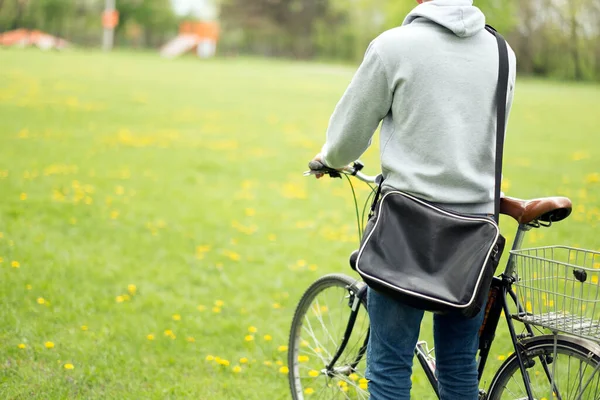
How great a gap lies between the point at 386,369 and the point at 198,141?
1070 centimetres

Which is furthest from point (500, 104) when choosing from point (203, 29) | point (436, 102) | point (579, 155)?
point (203, 29)

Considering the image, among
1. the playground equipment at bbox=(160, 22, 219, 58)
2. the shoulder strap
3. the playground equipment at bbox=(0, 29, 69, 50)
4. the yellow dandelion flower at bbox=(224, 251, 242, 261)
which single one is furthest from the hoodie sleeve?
the playground equipment at bbox=(160, 22, 219, 58)

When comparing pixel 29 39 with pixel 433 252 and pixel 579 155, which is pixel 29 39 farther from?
pixel 433 252

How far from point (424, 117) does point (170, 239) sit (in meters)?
4.79

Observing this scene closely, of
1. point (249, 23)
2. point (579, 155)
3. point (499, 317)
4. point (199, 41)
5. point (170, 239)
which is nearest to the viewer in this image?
point (499, 317)

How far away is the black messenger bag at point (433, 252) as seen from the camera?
6.97 feet

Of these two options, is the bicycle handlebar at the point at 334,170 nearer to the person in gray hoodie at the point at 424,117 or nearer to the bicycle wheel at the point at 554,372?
the person in gray hoodie at the point at 424,117

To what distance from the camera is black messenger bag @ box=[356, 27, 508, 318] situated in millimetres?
2123

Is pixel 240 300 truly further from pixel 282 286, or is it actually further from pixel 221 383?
pixel 221 383

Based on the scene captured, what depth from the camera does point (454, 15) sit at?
216 centimetres

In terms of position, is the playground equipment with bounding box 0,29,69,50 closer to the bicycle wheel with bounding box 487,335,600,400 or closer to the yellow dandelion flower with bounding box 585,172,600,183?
the yellow dandelion flower with bounding box 585,172,600,183

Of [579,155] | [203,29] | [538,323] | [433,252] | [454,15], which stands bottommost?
[203,29]

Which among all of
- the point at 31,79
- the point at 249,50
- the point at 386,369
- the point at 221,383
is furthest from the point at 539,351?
the point at 249,50

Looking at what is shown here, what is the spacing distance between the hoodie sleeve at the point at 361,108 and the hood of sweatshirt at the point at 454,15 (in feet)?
0.63
